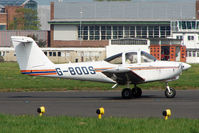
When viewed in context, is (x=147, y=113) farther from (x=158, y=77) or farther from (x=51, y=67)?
(x=51, y=67)

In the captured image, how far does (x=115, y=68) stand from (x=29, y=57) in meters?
4.04

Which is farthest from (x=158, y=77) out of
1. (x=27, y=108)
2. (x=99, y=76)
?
(x=27, y=108)

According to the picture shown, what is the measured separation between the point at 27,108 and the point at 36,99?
3723 millimetres

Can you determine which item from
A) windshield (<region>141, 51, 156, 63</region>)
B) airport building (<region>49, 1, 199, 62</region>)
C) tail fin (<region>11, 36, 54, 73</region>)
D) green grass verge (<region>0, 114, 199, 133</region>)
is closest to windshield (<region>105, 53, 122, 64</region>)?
windshield (<region>141, 51, 156, 63</region>)

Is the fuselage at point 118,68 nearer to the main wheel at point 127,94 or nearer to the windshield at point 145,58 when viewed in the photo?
the windshield at point 145,58

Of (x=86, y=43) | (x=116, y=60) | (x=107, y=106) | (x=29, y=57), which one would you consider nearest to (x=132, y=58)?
(x=116, y=60)

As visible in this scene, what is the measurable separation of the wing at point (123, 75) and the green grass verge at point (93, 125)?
21.2 feet

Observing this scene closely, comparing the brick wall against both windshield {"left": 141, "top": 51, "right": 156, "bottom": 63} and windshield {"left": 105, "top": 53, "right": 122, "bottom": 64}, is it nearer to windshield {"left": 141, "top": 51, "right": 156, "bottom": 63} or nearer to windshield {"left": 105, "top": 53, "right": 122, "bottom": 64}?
windshield {"left": 105, "top": 53, "right": 122, "bottom": 64}

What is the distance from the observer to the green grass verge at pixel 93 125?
11.7 metres

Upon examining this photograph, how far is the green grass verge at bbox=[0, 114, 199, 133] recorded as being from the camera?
11.7m

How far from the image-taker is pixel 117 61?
20.8 m

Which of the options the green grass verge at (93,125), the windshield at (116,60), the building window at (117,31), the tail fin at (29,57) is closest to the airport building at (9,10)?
the building window at (117,31)

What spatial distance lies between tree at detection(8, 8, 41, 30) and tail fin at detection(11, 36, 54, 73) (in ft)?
482

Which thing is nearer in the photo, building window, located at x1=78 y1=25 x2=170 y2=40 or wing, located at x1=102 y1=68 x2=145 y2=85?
wing, located at x1=102 y1=68 x2=145 y2=85
